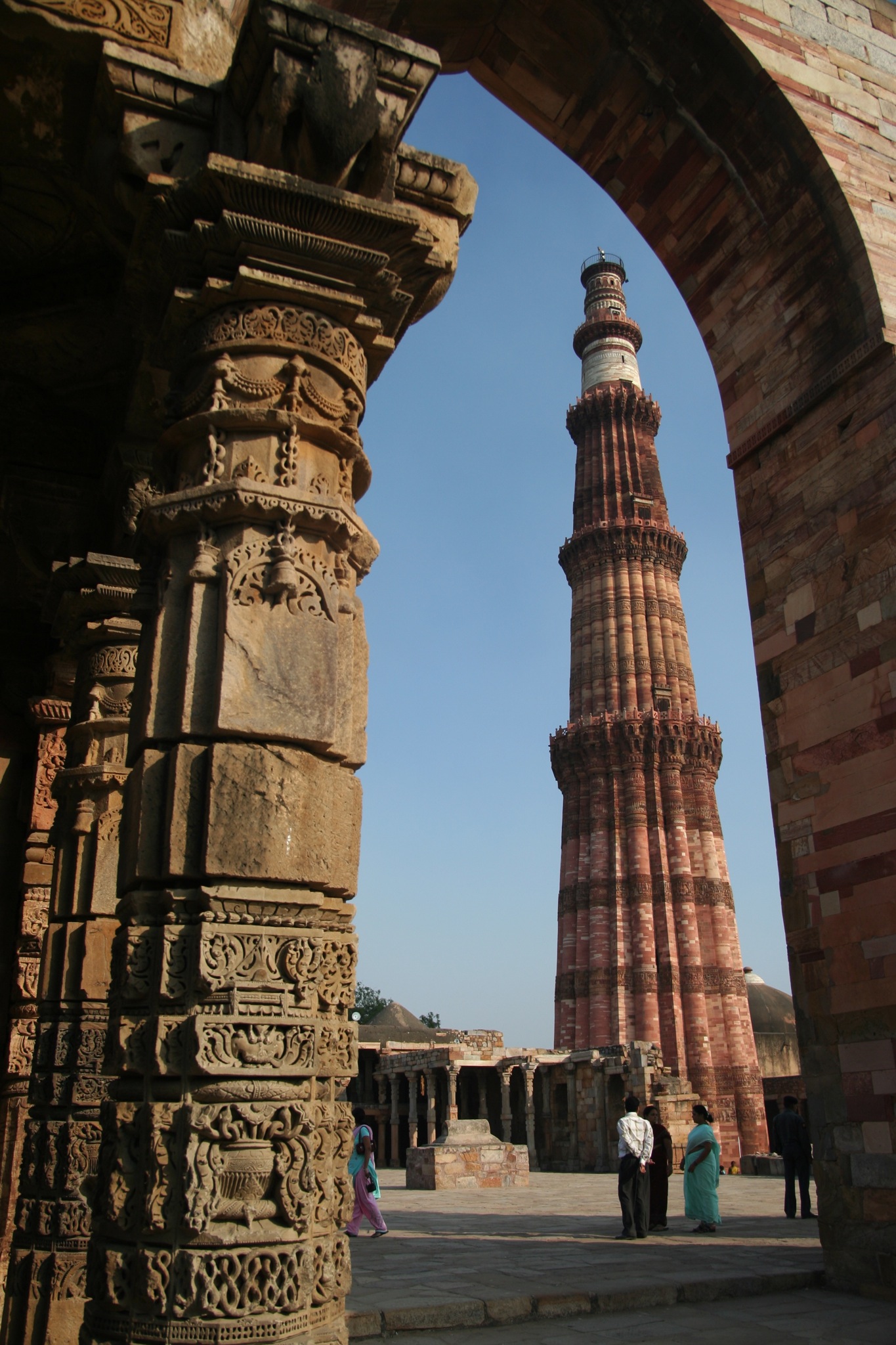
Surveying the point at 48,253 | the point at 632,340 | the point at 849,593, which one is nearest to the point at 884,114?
the point at 849,593

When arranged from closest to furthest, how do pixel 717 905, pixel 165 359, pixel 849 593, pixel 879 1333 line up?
pixel 165 359 < pixel 879 1333 < pixel 849 593 < pixel 717 905

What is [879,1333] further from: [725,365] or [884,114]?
[884,114]

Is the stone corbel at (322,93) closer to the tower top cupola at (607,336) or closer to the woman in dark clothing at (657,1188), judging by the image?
the woman in dark clothing at (657,1188)

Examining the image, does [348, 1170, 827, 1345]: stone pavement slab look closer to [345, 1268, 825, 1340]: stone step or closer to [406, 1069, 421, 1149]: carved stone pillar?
[345, 1268, 825, 1340]: stone step

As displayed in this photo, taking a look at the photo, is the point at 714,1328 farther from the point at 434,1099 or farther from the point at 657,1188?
the point at 434,1099

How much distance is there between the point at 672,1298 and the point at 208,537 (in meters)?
4.54

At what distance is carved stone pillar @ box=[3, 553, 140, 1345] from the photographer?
3.75 m

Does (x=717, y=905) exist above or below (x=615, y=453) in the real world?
below

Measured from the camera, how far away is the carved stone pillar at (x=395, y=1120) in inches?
1003

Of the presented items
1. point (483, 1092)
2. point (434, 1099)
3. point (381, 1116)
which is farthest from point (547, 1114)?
point (381, 1116)

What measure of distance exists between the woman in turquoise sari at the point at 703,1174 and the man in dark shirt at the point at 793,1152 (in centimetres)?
107

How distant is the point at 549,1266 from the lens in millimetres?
5770

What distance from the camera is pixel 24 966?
21.2ft

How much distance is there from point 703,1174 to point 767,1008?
85.7 ft
